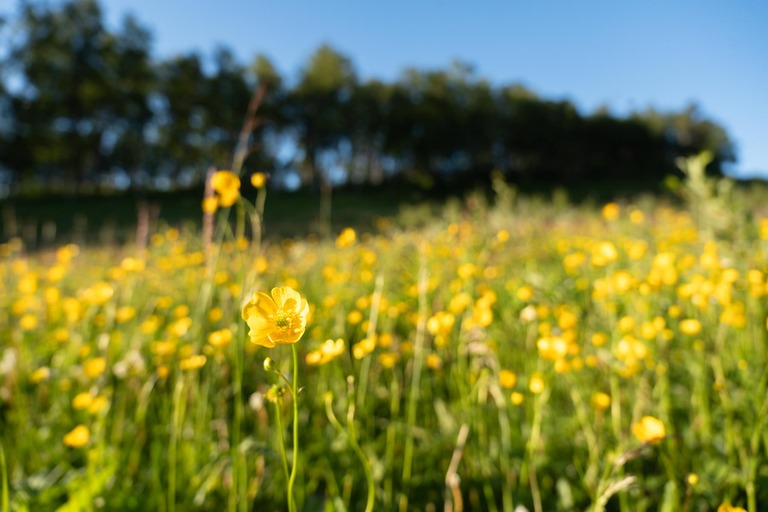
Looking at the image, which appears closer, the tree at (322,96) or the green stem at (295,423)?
the green stem at (295,423)

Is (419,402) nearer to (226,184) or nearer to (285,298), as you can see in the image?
(226,184)

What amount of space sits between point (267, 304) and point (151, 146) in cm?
2654

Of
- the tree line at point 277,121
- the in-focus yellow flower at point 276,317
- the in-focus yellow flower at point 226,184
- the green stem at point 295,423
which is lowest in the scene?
the green stem at point 295,423

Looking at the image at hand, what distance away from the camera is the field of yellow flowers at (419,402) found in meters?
1.13

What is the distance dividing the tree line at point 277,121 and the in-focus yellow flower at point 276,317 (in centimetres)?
1512

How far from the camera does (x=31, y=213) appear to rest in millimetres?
14133

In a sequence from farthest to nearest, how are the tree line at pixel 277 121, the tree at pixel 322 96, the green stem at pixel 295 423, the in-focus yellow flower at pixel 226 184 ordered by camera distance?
the tree at pixel 322 96 → the tree line at pixel 277 121 → the in-focus yellow flower at pixel 226 184 → the green stem at pixel 295 423

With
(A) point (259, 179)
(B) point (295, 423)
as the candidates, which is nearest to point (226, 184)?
(A) point (259, 179)

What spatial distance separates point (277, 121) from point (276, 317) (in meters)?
Result: 25.9

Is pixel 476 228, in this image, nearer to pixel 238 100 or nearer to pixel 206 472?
pixel 206 472

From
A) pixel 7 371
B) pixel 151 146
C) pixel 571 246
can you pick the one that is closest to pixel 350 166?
pixel 151 146

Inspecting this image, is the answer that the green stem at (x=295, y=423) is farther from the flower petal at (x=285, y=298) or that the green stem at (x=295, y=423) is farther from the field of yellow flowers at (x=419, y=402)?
the field of yellow flowers at (x=419, y=402)

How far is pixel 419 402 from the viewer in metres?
1.68

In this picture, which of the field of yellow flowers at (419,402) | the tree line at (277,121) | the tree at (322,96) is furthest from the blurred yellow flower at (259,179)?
the tree at (322,96)
